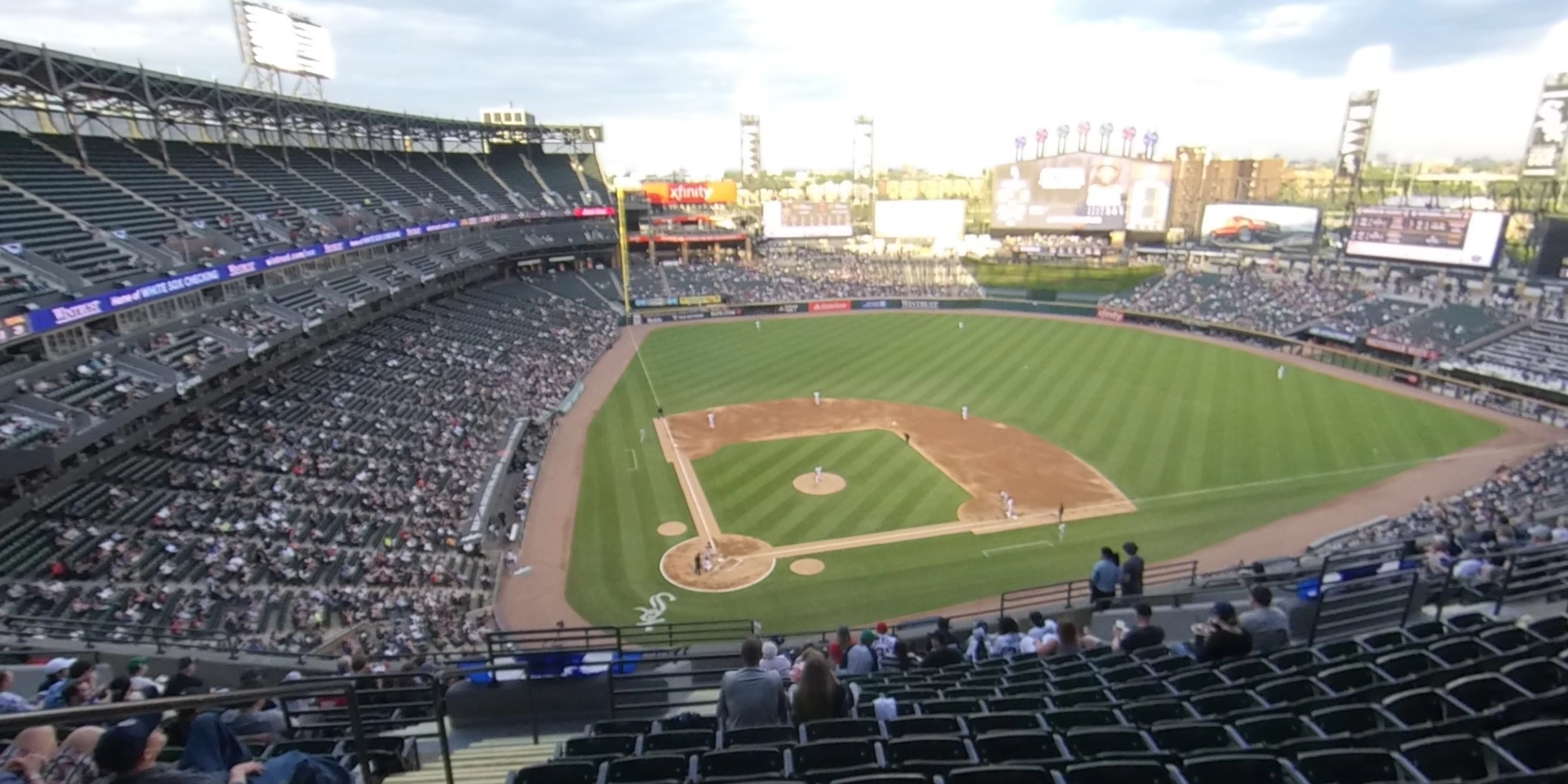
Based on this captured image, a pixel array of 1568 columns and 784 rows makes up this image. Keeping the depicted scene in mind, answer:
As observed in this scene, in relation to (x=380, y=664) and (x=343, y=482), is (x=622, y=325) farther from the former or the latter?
(x=380, y=664)

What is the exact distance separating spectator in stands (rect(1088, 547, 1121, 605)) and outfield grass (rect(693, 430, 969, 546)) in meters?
11.7

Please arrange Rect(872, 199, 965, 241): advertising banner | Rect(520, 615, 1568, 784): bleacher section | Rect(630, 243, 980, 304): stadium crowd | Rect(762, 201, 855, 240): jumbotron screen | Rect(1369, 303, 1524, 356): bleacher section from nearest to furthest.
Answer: Rect(520, 615, 1568, 784): bleacher section < Rect(1369, 303, 1524, 356): bleacher section < Rect(630, 243, 980, 304): stadium crowd < Rect(762, 201, 855, 240): jumbotron screen < Rect(872, 199, 965, 241): advertising banner

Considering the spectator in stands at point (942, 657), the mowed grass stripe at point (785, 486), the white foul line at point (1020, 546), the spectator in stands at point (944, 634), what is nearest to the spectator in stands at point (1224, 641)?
the spectator in stands at point (942, 657)

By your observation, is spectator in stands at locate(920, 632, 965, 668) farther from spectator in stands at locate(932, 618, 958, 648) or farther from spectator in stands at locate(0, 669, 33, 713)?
spectator in stands at locate(0, 669, 33, 713)

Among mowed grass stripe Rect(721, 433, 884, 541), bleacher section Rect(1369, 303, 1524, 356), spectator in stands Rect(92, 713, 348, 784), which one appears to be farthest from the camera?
bleacher section Rect(1369, 303, 1524, 356)

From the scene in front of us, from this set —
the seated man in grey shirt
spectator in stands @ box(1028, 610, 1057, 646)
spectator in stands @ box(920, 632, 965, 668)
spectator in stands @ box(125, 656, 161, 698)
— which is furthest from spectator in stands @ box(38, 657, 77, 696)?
spectator in stands @ box(1028, 610, 1057, 646)

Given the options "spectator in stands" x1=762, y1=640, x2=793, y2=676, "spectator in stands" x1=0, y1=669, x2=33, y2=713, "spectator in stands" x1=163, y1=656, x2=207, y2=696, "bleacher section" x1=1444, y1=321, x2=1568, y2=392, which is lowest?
"bleacher section" x1=1444, y1=321, x2=1568, y2=392

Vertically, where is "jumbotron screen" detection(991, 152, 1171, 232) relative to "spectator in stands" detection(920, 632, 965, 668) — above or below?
above

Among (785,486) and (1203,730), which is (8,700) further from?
(785,486)

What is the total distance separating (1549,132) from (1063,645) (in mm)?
60089

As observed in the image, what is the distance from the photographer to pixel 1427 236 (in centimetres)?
4794

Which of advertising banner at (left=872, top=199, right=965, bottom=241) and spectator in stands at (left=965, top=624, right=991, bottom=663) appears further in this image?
advertising banner at (left=872, top=199, right=965, bottom=241)

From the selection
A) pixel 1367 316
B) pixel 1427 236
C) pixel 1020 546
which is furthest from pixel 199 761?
pixel 1427 236

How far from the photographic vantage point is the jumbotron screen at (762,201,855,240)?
244 ft
